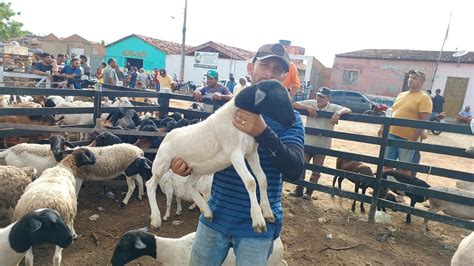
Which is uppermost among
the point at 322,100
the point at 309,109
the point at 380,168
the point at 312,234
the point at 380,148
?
the point at 322,100

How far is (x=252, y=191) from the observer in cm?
188

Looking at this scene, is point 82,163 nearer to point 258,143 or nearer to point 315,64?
point 258,143

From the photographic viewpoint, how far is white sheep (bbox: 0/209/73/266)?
8.60ft

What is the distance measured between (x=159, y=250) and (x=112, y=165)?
2.38 metres

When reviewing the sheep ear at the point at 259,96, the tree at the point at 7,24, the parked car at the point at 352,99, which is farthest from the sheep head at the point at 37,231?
the tree at the point at 7,24

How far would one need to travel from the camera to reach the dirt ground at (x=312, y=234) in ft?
12.6

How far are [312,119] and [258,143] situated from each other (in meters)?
3.93

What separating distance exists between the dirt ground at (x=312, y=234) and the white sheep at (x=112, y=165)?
32 cm

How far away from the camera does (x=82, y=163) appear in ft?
14.5

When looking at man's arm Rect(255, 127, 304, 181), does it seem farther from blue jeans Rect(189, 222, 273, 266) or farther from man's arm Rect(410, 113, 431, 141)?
man's arm Rect(410, 113, 431, 141)

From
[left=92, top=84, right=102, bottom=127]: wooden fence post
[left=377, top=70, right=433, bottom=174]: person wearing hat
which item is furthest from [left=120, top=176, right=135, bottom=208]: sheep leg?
[left=377, top=70, right=433, bottom=174]: person wearing hat

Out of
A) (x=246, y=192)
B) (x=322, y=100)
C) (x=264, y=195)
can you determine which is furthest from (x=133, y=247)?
(x=322, y=100)

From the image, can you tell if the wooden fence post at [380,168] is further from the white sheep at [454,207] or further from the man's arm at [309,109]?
the man's arm at [309,109]

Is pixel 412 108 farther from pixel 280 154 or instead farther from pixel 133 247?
pixel 133 247
